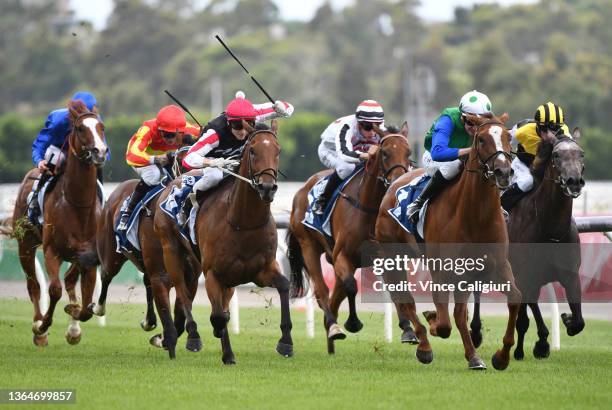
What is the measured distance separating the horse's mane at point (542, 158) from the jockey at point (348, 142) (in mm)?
1446

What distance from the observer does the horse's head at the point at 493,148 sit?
8695 millimetres

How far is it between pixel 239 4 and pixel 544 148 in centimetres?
10891

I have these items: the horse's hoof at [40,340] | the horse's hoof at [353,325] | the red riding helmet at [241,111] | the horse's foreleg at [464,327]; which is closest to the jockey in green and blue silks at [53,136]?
the horse's hoof at [40,340]

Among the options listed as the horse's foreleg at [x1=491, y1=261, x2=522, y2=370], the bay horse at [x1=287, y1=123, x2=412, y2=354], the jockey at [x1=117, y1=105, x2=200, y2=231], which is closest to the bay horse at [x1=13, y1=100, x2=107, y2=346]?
the jockey at [x1=117, y1=105, x2=200, y2=231]

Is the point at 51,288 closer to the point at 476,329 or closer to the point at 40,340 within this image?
the point at 40,340

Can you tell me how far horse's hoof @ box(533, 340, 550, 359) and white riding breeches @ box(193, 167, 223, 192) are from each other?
9.40ft

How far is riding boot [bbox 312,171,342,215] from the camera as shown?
448 inches

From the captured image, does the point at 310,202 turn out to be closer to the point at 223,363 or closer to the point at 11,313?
the point at 223,363

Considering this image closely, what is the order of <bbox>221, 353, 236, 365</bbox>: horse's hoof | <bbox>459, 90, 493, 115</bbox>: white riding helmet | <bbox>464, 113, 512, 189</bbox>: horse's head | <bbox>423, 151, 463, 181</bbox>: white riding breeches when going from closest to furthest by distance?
<bbox>464, 113, 512, 189</bbox>: horse's head < <bbox>459, 90, 493, 115</bbox>: white riding helmet < <bbox>423, 151, 463, 181</bbox>: white riding breeches < <bbox>221, 353, 236, 365</bbox>: horse's hoof

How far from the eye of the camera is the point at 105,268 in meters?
11.9

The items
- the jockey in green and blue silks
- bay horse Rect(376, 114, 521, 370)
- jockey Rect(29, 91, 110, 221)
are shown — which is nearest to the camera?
bay horse Rect(376, 114, 521, 370)

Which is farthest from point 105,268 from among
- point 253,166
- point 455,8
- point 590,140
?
point 455,8

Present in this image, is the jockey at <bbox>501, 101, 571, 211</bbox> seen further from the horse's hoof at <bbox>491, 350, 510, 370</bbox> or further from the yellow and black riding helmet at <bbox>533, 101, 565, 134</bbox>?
the horse's hoof at <bbox>491, 350, 510, 370</bbox>

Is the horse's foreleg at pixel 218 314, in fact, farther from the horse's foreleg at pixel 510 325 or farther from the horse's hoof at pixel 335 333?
the horse's foreleg at pixel 510 325
